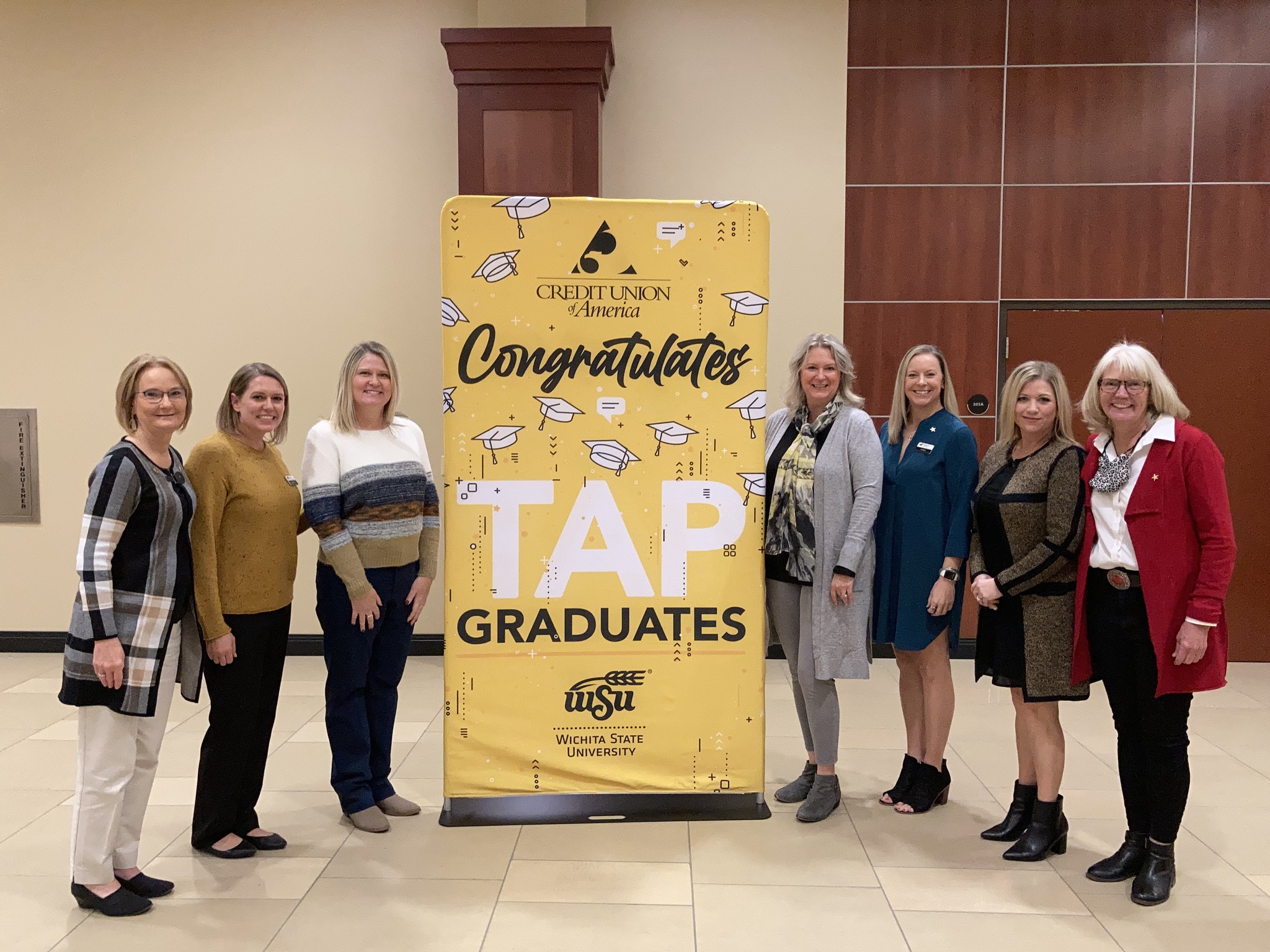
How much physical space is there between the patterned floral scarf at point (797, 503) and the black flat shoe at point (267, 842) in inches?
72.0

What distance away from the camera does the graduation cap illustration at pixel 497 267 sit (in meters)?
3.16

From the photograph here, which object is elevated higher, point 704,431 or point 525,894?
point 704,431

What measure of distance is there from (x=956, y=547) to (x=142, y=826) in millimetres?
2830

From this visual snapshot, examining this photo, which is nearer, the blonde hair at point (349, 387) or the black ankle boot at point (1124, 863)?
the black ankle boot at point (1124, 863)

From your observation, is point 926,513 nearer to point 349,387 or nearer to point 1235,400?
point 349,387

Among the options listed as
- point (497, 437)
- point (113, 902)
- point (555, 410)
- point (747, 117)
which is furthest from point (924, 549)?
point (747, 117)

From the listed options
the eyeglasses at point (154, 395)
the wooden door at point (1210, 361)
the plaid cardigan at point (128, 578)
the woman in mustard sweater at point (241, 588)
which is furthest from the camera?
the wooden door at point (1210, 361)

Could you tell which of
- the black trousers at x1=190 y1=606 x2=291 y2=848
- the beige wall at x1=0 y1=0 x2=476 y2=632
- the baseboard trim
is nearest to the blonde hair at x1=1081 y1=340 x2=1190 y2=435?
the black trousers at x1=190 y1=606 x2=291 y2=848

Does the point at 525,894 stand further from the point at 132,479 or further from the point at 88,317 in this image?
the point at 88,317

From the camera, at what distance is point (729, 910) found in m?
2.71

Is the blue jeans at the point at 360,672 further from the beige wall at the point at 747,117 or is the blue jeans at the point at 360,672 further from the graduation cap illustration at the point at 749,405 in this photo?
the beige wall at the point at 747,117

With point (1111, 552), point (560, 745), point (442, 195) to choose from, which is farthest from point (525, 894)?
point (442, 195)

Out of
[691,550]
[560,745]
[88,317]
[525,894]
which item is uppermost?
[88,317]

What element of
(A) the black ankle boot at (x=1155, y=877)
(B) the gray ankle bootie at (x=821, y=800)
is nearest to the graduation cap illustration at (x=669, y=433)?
(B) the gray ankle bootie at (x=821, y=800)
